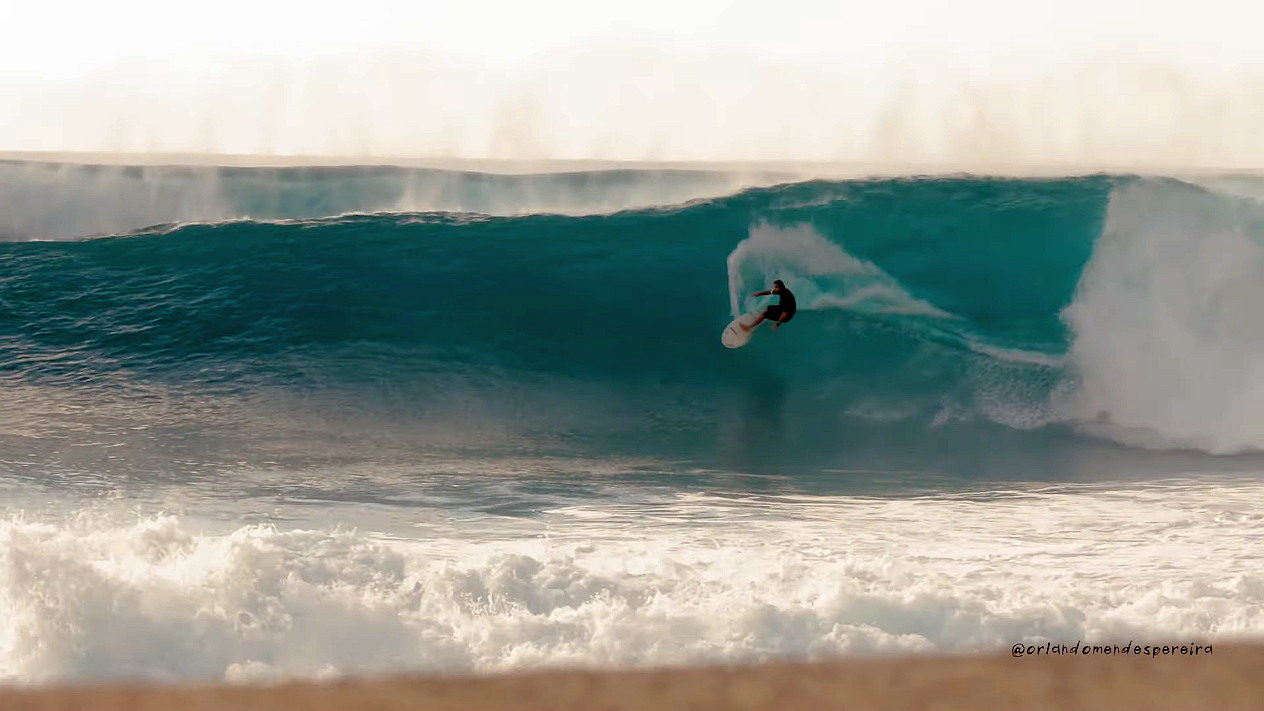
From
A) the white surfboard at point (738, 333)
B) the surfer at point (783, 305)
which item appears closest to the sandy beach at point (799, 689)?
the surfer at point (783, 305)

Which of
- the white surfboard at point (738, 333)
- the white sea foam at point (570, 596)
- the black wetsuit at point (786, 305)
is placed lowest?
the white sea foam at point (570, 596)

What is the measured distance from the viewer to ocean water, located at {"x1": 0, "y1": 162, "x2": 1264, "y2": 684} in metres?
3.69

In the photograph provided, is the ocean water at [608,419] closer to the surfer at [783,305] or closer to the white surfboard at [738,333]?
the white surfboard at [738,333]

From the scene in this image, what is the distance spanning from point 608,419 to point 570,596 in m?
4.10

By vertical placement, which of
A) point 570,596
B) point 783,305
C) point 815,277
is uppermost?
point 815,277

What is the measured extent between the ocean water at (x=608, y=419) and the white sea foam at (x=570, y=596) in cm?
2

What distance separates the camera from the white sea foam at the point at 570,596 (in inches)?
136

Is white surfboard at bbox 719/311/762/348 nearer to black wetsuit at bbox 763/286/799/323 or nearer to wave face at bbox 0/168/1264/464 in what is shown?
wave face at bbox 0/168/1264/464

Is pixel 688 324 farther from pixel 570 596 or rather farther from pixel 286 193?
pixel 570 596

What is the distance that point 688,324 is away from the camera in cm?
966

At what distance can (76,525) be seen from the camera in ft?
15.2

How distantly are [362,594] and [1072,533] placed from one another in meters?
3.23

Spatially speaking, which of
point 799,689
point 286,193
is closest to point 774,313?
point 799,689

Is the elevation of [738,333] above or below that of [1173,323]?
below
